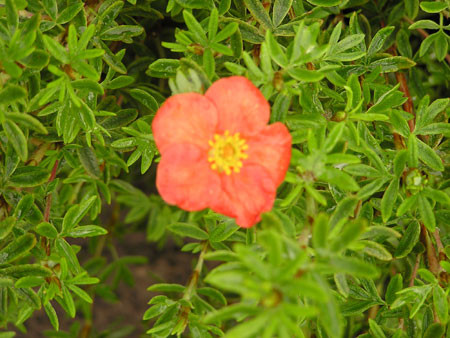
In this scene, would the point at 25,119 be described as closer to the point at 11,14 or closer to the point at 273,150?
the point at 11,14

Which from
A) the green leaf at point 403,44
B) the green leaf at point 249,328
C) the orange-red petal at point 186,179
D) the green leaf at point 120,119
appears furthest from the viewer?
the green leaf at point 403,44

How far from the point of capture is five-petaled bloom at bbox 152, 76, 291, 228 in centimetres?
87

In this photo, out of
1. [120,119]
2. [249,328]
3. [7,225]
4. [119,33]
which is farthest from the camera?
[120,119]

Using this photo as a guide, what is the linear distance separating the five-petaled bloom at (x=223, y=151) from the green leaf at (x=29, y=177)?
42cm

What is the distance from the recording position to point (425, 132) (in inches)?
44.5

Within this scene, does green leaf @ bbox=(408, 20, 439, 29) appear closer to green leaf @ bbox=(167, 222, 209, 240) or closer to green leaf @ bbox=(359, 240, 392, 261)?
green leaf @ bbox=(359, 240, 392, 261)

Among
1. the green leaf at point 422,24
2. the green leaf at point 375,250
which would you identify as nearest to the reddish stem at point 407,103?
the green leaf at point 422,24

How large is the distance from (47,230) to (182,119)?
0.46m

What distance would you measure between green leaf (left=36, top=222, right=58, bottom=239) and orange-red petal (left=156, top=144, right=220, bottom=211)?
1.24ft

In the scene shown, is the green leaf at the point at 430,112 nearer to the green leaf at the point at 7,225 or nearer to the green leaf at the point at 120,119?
the green leaf at the point at 120,119

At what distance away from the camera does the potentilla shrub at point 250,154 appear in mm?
859

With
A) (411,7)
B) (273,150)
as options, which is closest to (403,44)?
(411,7)

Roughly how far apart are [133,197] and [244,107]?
1.11 metres

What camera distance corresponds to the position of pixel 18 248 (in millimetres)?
1112
